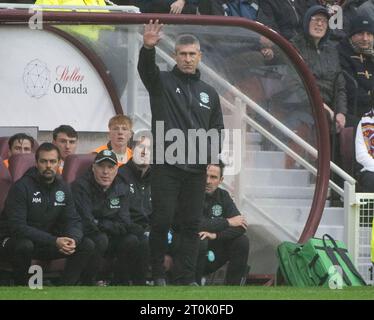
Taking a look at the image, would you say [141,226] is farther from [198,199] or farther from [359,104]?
[359,104]

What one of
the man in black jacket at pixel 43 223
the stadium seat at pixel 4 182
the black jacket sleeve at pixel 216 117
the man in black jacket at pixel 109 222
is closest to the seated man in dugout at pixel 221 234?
the black jacket sleeve at pixel 216 117

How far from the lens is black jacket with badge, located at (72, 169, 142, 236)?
1198cm

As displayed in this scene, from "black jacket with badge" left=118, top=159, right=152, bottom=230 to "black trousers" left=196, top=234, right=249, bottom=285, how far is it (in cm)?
63

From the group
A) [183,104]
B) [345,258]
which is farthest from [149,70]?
[345,258]

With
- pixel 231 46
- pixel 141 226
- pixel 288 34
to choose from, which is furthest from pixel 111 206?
pixel 288 34

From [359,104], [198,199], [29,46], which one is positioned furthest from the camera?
[359,104]

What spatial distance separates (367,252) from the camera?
13.5m

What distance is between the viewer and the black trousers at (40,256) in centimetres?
1166

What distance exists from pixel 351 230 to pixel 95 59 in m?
2.85

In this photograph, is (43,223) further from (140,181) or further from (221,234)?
(221,234)

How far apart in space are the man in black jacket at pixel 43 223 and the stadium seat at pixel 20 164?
0.63 ft

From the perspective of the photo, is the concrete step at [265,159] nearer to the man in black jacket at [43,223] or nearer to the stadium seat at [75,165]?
the stadium seat at [75,165]
